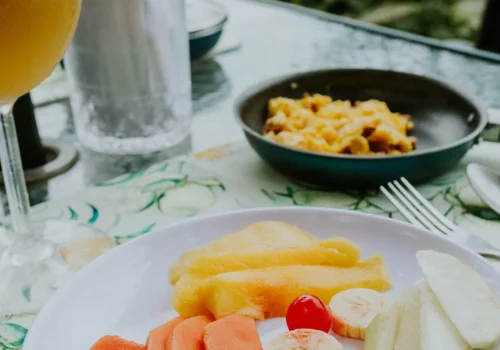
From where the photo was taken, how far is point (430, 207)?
875 millimetres

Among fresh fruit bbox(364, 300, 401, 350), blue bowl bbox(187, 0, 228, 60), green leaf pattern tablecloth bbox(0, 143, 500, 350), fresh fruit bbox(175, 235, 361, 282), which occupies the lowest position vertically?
green leaf pattern tablecloth bbox(0, 143, 500, 350)

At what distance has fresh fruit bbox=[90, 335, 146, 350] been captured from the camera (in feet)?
1.96

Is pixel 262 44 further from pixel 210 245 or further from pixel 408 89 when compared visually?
pixel 210 245

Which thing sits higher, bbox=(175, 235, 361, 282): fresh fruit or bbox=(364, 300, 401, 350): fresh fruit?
bbox=(175, 235, 361, 282): fresh fruit

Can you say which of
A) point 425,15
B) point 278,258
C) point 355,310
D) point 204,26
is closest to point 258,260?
point 278,258

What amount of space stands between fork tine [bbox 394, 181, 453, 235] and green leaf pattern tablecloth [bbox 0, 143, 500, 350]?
36 millimetres

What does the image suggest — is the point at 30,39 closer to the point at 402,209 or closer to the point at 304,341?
the point at 304,341

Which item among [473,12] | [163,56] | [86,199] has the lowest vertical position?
[473,12]

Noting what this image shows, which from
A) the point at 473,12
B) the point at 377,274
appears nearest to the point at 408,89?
the point at 377,274

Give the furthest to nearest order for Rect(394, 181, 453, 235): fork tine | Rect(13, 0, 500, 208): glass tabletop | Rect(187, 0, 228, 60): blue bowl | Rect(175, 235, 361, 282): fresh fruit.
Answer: Rect(187, 0, 228, 60): blue bowl → Rect(13, 0, 500, 208): glass tabletop → Rect(394, 181, 453, 235): fork tine → Rect(175, 235, 361, 282): fresh fruit

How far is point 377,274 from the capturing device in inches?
28.0

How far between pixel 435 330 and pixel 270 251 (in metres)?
0.21

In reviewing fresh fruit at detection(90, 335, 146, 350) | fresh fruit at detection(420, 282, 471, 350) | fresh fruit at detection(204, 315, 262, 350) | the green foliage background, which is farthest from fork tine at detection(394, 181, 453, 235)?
the green foliage background

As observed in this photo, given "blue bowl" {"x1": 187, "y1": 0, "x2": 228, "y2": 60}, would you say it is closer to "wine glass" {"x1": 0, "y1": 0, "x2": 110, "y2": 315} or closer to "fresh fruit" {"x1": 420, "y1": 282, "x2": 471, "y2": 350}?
"wine glass" {"x1": 0, "y1": 0, "x2": 110, "y2": 315}
